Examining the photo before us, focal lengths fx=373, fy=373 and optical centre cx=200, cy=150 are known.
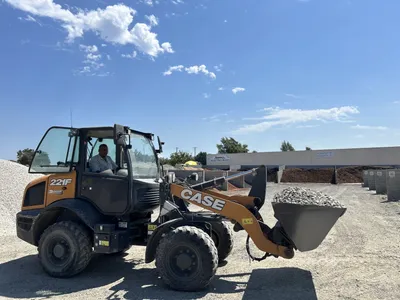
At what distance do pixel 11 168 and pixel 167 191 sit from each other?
40.9 feet

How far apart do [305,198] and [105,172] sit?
10.8ft

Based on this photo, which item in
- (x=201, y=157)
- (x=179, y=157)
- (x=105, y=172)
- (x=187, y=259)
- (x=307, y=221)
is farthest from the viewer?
(x=201, y=157)

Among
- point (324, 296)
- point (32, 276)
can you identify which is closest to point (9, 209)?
point (32, 276)

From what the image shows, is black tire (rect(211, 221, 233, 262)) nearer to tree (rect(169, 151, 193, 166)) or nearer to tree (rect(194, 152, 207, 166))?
tree (rect(169, 151, 193, 166))

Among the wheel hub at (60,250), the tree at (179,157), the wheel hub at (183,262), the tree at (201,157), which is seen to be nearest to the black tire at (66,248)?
the wheel hub at (60,250)

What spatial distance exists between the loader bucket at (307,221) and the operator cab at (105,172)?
7.88 feet

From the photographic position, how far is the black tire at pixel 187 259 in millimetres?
5406

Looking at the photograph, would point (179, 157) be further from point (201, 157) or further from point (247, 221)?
point (247, 221)

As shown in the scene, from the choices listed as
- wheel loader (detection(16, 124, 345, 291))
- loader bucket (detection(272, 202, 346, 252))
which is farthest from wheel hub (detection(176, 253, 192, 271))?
loader bucket (detection(272, 202, 346, 252))

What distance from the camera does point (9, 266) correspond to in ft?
22.6

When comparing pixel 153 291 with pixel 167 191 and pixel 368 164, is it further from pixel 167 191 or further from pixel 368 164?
pixel 368 164

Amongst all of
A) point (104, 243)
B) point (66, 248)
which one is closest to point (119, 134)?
point (104, 243)

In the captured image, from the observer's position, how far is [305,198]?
5.50 m

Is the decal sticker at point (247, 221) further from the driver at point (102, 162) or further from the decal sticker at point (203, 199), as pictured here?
the driver at point (102, 162)
